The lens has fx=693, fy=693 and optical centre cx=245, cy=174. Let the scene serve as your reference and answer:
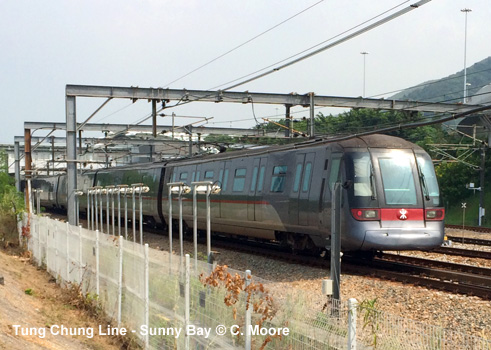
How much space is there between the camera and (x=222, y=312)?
7.11 metres

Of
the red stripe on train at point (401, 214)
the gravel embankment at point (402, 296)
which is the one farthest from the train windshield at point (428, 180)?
the gravel embankment at point (402, 296)

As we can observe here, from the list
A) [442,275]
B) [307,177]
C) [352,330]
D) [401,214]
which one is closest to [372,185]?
[401,214]

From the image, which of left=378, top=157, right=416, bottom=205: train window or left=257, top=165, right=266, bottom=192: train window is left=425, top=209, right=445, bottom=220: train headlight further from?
left=257, top=165, right=266, bottom=192: train window

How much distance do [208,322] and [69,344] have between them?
449 centimetres

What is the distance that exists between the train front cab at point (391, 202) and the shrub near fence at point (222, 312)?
17.8ft

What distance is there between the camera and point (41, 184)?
2299 inches

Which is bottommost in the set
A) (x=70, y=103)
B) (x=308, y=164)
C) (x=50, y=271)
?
(x=50, y=271)

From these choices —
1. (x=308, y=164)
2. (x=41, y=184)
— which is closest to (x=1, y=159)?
(x=41, y=184)

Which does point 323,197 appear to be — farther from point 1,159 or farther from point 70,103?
point 1,159

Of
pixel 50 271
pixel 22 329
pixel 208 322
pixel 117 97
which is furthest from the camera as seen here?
pixel 117 97

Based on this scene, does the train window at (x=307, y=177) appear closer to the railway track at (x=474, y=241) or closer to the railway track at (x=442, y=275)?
the railway track at (x=442, y=275)

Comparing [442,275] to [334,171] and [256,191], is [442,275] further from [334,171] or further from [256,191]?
[256,191]

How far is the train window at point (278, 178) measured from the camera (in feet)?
58.8

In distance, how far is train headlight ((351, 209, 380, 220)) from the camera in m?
14.9
